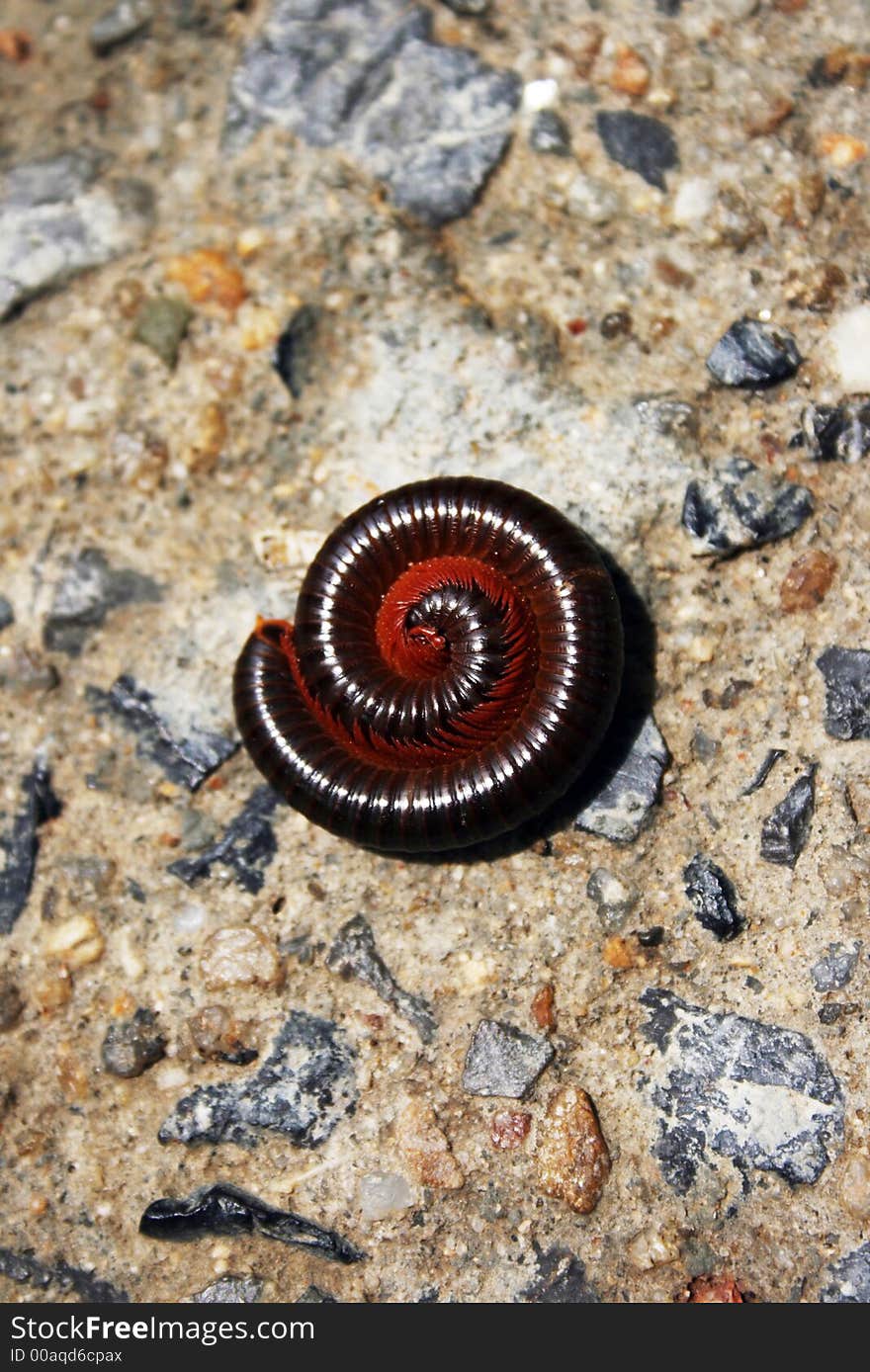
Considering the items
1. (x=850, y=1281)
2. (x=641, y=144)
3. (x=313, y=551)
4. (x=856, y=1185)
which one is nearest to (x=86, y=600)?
(x=313, y=551)

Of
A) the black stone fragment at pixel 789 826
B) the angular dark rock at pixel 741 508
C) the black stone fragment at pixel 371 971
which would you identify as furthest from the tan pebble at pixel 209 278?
the black stone fragment at pixel 789 826

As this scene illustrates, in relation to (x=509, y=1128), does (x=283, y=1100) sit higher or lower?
lower

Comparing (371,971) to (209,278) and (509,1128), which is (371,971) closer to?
(509,1128)

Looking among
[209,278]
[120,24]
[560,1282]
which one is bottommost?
[560,1282]

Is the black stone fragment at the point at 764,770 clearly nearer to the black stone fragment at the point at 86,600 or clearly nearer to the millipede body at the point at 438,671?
the millipede body at the point at 438,671

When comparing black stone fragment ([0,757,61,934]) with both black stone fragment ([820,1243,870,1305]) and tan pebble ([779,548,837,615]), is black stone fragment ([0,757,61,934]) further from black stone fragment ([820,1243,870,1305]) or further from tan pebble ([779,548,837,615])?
black stone fragment ([820,1243,870,1305])

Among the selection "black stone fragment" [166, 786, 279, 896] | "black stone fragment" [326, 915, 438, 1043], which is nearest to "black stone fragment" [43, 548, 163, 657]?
"black stone fragment" [166, 786, 279, 896]
